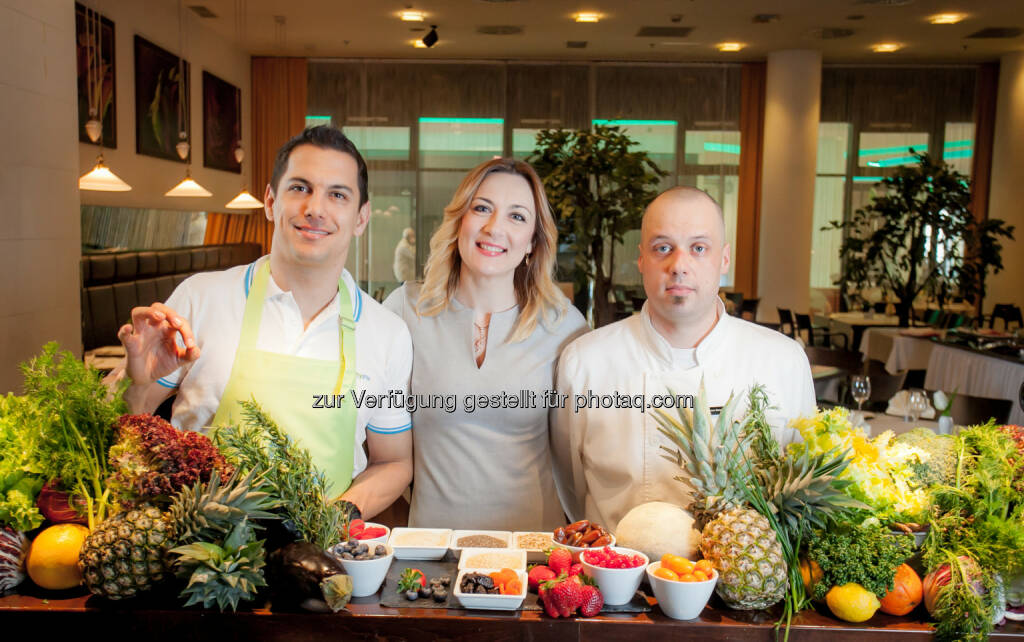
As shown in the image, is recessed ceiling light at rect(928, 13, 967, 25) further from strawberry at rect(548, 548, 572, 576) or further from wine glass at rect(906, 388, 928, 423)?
strawberry at rect(548, 548, 572, 576)

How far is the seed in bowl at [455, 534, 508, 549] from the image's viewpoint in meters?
1.76

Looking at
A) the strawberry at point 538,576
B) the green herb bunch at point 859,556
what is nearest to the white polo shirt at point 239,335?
the strawberry at point 538,576

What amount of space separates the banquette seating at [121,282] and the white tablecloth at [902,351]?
7.13m

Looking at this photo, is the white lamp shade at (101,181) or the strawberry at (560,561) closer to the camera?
the strawberry at (560,561)

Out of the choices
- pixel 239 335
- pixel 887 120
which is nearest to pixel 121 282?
pixel 239 335

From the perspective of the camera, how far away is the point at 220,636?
144 centimetres

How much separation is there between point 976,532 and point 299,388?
149 cm

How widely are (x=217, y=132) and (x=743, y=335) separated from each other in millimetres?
10323

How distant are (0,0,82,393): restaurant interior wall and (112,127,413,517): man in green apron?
3.34 m

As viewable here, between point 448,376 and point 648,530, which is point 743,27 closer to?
point 448,376

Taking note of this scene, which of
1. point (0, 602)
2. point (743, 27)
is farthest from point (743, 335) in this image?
point (743, 27)

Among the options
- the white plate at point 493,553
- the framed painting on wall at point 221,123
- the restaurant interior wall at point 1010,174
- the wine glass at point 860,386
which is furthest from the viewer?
the restaurant interior wall at point 1010,174

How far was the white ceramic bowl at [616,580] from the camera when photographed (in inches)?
57.6

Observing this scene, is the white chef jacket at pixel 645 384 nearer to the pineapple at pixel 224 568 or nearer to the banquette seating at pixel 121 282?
the pineapple at pixel 224 568
